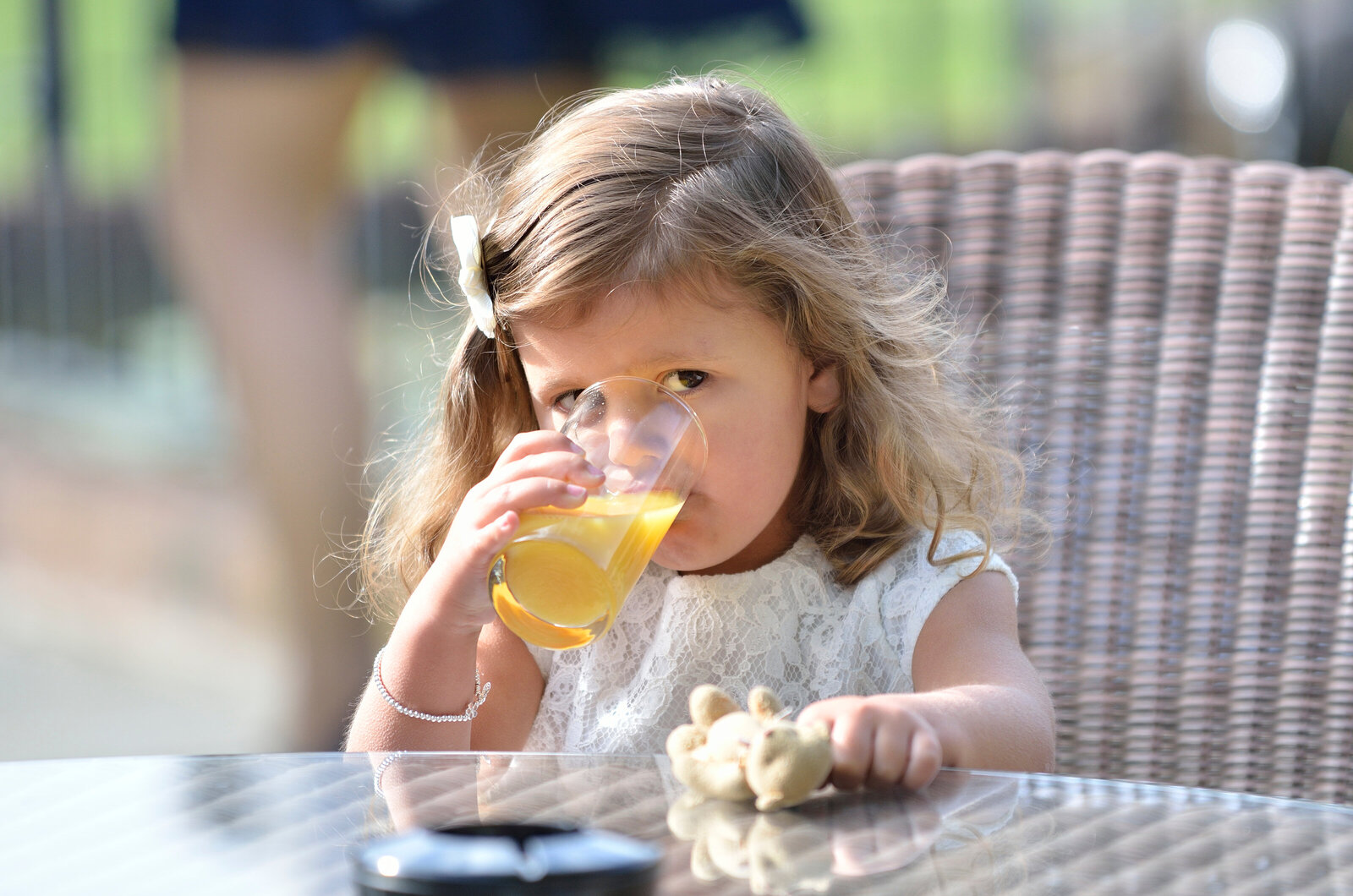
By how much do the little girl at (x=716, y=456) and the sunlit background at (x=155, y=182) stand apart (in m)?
2.05

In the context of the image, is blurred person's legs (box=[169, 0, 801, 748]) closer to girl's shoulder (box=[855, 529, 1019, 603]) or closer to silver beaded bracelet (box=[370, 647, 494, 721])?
silver beaded bracelet (box=[370, 647, 494, 721])

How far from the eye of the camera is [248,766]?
34.0 inches

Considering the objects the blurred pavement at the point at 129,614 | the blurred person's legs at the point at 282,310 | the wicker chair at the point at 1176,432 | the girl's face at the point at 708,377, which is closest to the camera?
the girl's face at the point at 708,377

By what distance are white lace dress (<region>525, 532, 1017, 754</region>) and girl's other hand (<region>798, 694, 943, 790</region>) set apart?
1.72 feet

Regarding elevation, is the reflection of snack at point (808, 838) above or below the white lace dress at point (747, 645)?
above

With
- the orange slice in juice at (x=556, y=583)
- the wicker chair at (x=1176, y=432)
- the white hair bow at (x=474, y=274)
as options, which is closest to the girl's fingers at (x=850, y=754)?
the orange slice in juice at (x=556, y=583)

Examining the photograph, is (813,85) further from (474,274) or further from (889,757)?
(889,757)

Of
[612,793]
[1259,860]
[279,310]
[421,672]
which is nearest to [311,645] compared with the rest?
[279,310]

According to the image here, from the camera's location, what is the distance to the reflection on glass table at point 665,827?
0.64m

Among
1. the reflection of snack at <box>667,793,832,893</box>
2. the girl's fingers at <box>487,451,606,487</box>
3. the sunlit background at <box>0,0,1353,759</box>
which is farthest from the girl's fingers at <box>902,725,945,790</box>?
the sunlit background at <box>0,0,1353,759</box>

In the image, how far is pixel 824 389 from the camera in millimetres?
1404

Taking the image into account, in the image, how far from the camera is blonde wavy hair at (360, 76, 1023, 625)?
1.28 m

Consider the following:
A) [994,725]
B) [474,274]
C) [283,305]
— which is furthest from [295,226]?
[994,725]

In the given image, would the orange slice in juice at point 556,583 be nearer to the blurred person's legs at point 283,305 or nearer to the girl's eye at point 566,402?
the girl's eye at point 566,402
